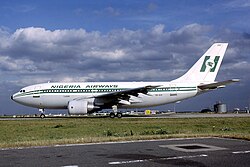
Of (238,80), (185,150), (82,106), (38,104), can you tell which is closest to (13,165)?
(185,150)

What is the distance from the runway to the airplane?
81.5 feet

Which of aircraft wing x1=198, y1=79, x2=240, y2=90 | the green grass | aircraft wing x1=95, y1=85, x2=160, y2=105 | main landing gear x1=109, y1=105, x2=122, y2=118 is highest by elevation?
aircraft wing x1=198, y1=79, x2=240, y2=90

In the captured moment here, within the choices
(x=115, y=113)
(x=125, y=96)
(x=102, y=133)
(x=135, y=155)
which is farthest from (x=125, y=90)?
(x=135, y=155)

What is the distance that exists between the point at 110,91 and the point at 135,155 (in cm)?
2848

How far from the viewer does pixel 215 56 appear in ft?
127

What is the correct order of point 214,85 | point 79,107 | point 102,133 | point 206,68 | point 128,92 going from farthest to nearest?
point 206,68, point 214,85, point 128,92, point 79,107, point 102,133

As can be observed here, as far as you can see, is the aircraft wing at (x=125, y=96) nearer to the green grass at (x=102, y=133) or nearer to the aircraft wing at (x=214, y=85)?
the aircraft wing at (x=214, y=85)

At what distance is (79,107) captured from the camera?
33.9 metres

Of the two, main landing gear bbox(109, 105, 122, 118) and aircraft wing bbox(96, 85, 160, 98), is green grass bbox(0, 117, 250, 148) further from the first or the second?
main landing gear bbox(109, 105, 122, 118)

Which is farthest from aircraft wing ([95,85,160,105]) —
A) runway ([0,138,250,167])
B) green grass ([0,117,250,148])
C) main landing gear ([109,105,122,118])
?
runway ([0,138,250,167])

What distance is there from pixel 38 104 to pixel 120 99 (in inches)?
366

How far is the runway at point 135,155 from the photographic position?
7.45 metres

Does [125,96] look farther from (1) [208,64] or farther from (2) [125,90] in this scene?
(1) [208,64]

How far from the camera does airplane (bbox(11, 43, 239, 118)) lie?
36.1m
